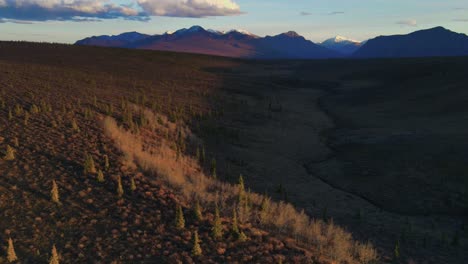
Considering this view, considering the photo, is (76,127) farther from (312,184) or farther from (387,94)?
(387,94)

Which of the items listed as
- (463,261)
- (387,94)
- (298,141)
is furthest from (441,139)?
(387,94)

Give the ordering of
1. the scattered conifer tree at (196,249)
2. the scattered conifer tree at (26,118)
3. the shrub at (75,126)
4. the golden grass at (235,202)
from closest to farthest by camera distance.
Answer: the scattered conifer tree at (196,249) < the golden grass at (235,202) < the scattered conifer tree at (26,118) < the shrub at (75,126)

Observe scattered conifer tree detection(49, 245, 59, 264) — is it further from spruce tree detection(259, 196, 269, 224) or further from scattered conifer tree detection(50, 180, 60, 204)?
spruce tree detection(259, 196, 269, 224)

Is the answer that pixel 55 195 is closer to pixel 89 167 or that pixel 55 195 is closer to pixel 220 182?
pixel 89 167

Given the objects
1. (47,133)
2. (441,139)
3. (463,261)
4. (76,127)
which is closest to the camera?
(463,261)

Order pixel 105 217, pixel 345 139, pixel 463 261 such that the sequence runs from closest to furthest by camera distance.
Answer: pixel 105 217
pixel 463 261
pixel 345 139

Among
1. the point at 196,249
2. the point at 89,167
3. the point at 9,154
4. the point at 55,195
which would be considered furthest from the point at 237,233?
the point at 9,154

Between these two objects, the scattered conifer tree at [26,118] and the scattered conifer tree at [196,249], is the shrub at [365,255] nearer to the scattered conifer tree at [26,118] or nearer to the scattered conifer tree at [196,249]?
the scattered conifer tree at [196,249]

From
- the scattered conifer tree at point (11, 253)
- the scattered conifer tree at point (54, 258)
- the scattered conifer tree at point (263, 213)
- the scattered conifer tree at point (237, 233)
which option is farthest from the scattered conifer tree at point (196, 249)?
the scattered conifer tree at point (11, 253)

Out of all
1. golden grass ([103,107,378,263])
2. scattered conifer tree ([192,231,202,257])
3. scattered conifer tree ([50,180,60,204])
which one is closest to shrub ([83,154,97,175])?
golden grass ([103,107,378,263])
